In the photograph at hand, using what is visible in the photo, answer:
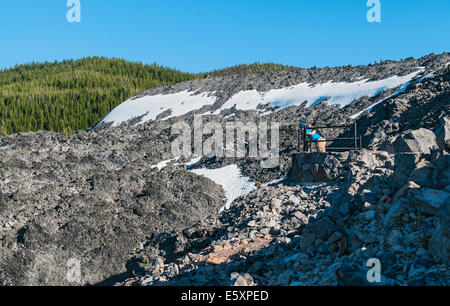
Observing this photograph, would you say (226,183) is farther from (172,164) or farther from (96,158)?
(96,158)

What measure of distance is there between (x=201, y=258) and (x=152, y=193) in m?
11.0

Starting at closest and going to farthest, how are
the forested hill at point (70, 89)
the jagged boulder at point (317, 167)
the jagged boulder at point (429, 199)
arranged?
the jagged boulder at point (429, 199) < the jagged boulder at point (317, 167) < the forested hill at point (70, 89)

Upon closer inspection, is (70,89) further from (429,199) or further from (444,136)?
(429,199)

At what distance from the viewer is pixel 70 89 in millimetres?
80625

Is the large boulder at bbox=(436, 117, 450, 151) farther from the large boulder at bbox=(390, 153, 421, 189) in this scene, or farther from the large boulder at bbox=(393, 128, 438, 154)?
the large boulder at bbox=(390, 153, 421, 189)

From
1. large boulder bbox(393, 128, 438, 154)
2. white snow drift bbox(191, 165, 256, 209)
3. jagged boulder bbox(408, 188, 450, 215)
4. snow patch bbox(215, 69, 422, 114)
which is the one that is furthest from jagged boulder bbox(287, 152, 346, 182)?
snow patch bbox(215, 69, 422, 114)

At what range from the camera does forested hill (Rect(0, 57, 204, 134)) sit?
63.2 metres

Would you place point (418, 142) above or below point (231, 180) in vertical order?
above

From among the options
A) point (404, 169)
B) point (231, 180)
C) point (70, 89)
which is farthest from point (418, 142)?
point (70, 89)

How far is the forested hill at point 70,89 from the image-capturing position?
2489 inches

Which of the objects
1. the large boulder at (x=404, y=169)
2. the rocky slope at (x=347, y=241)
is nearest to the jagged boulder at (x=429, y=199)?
the rocky slope at (x=347, y=241)

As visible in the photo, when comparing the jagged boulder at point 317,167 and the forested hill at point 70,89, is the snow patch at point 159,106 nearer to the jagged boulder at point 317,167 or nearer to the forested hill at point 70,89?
the forested hill at point 70,89

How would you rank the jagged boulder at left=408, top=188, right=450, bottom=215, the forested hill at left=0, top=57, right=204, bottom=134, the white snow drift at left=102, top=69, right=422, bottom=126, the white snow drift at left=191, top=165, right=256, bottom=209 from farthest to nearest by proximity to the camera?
the forested hill at left=0, top=57, right=204, bottom=134 < the white snow drift at left=102, top=69, right=422, bottom=126 < the white snow drift at left=191, top=165, right=256, bottom=209 < the jagged boulder at left=408, top=188, right=450, bottom=215
